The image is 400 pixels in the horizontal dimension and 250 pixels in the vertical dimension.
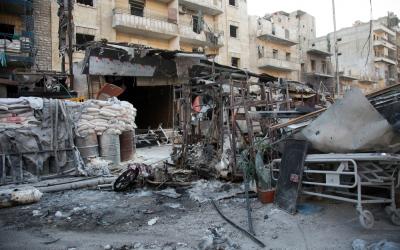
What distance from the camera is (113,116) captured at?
9.22 metres

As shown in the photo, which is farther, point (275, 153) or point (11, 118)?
point (11, 118)

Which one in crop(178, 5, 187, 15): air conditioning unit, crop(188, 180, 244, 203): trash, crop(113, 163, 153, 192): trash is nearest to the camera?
crop(188, 180, 244, 203): trash

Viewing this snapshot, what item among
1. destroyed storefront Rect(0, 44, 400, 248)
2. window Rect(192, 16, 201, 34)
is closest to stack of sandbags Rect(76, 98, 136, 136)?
destroyed storefront Rect(0, 44, 400, 248)

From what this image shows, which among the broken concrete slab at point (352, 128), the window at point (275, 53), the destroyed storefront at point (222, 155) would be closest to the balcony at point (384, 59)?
the window at point (275, 53)

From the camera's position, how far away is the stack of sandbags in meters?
8.79

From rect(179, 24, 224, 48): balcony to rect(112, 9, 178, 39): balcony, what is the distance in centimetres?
112

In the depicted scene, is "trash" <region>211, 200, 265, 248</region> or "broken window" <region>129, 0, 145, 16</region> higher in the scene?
"broken window" <region>129, 0, 145, 16</region>

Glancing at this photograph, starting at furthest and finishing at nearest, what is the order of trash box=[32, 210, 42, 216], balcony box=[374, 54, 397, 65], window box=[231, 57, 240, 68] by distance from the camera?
balcony box=[374, 54, 397, 65]
window box=[231, 57, 240, 68]
trash box=[32, 210, 42, 216]

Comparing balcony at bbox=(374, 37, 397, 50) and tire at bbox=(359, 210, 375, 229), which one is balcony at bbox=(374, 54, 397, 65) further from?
tire at bbox=(359, 210, 375, 229)

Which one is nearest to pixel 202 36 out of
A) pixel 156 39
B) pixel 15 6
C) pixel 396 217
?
pixel 156 39

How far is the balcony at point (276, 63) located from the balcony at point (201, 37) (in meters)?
5.99

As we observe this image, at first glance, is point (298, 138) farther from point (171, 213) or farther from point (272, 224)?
point (171, 213)

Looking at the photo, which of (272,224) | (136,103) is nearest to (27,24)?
(136,103)

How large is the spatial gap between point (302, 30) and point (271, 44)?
8.13 metres
